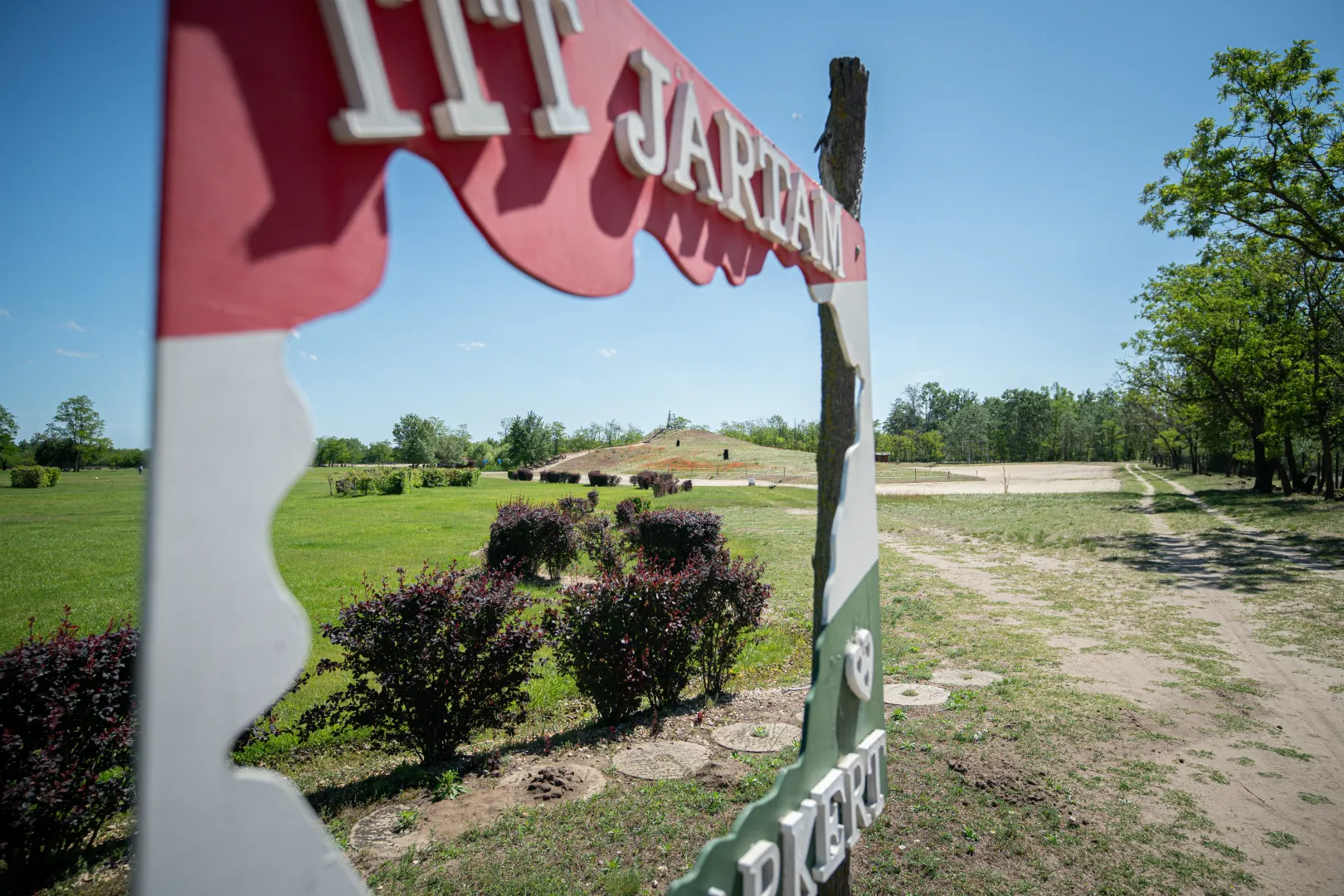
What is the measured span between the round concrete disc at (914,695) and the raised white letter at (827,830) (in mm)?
3640

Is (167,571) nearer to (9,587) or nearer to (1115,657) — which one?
(1115,657)

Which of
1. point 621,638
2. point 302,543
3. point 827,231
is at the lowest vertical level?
point 302,543

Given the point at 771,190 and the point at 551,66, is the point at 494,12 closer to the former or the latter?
the point at 551,66

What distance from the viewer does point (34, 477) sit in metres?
20.1

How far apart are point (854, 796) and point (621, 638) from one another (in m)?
2.98

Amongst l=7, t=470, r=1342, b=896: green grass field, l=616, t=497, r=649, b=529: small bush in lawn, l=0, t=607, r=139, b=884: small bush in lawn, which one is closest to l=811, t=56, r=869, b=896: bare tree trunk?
l=7, t=470, r=1342, b=896: green grass field

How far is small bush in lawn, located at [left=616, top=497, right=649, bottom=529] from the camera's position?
15305 mm

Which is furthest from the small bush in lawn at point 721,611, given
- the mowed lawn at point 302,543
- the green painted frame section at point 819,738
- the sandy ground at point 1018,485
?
the sandy ground at point 1018,485

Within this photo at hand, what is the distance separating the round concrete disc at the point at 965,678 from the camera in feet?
20.9

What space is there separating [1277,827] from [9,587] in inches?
549

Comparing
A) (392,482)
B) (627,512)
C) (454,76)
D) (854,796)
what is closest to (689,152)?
(454,76)

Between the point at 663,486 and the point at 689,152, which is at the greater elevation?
the point at 689,152

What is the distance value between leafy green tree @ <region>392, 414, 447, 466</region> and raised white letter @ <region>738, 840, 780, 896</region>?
168 ft

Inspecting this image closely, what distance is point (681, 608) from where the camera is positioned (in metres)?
5.71
